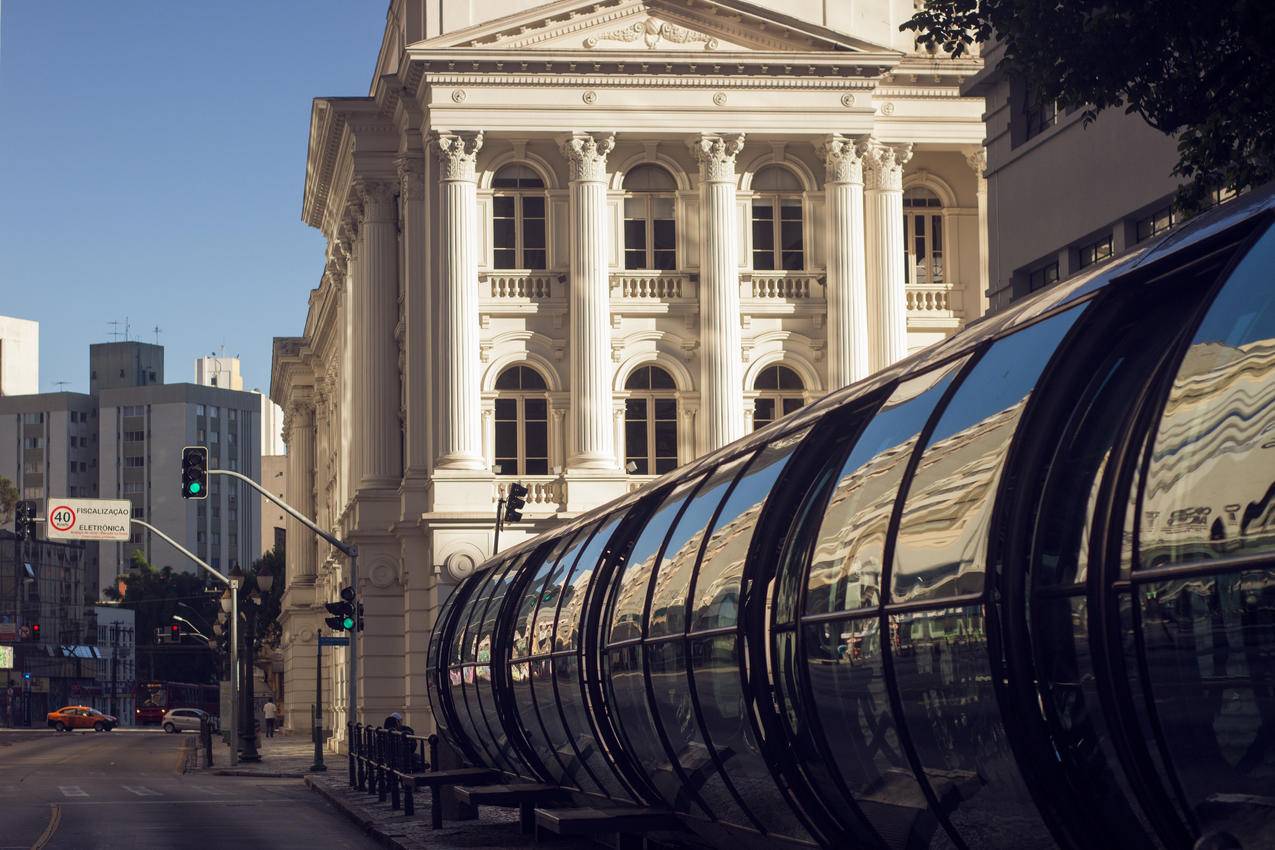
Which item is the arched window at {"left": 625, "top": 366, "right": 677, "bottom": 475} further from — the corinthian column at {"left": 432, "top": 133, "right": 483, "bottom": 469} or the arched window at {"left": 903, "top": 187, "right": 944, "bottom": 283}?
the arched window at {"left": 903, "top": 187, "right": 944, "bottom": 283}

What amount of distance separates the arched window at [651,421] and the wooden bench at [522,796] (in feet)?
113

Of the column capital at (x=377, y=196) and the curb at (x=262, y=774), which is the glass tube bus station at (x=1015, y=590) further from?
the column capital at (x=377, y=196)

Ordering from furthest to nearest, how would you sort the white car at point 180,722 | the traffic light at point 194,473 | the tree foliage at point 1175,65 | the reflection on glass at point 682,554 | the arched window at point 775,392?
the white car at point 180,722
the arched window at point 775,392
the traffic light at point 194,473
the tree foliage at point 1175,65
the reflection on glass at point 682,554

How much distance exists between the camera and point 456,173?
52875mm

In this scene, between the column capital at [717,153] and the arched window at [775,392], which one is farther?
the arched window at [775,392]

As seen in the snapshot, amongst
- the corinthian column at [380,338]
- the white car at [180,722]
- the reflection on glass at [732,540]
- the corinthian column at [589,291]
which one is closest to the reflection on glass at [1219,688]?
the reflection on glass at [732,540]

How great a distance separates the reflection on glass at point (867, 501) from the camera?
8617 mm

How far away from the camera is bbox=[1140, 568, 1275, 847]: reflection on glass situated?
18.9 ft

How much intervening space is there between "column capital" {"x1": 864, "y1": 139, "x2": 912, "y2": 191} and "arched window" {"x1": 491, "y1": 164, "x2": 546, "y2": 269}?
8856 mm

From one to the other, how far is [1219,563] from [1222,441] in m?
0.36

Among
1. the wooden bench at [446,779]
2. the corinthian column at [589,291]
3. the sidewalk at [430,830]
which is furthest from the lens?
the corinthian column at [589,291]

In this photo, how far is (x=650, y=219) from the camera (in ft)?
184

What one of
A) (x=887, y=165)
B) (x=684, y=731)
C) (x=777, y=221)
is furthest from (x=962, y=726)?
(x=887, y=165)

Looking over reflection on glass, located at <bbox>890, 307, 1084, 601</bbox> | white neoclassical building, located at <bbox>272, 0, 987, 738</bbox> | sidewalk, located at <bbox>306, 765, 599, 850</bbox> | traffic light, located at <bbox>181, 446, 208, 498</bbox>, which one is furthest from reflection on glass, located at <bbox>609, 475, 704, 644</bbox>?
white neoclassical building, located at <bbox>272, 0, 987, 738</bbox>
